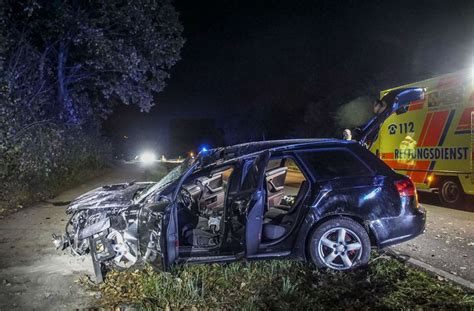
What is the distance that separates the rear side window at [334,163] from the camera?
5.60 m

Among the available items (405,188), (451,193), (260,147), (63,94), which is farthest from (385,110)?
(63,94)

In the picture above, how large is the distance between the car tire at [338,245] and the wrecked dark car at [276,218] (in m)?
0.01

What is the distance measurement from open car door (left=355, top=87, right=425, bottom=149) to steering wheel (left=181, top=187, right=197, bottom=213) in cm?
274

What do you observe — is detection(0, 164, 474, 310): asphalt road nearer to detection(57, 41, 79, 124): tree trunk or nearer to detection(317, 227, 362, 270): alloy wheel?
detection(317, 227, 362, 270): alloy wheel

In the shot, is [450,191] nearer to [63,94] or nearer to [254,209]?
[254,209]

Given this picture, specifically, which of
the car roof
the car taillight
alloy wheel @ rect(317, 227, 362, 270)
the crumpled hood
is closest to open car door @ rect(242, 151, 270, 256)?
the car roof

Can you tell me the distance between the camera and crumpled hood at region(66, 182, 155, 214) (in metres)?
6.24

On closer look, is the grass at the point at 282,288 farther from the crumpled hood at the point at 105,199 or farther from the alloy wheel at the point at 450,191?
the alloy wheel at the point at 450,191

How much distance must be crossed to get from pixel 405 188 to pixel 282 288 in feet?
7.20

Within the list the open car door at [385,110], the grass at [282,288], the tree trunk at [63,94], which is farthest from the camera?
the tree trunk at [63,94]

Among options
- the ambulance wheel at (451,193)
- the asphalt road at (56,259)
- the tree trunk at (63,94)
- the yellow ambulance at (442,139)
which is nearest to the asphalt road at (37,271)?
the asphalt road at (56,259)

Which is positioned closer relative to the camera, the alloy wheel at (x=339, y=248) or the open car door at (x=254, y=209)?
the open car door at (x=254, y=209)

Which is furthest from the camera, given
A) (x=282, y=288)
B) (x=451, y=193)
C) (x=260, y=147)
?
(x=451, y=193)

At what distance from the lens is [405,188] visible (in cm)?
561
